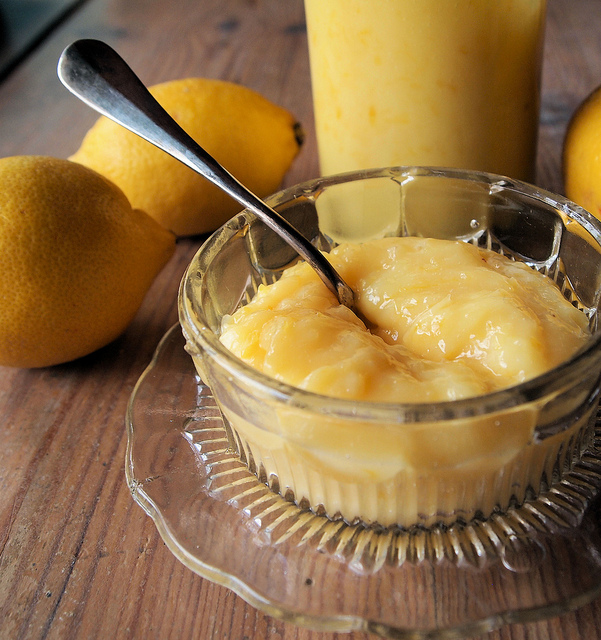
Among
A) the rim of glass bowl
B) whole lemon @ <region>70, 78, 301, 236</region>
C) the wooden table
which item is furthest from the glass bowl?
whole lemon @ <region>70, 78, 301, 236</region>

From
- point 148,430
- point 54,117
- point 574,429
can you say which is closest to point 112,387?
point 148,430

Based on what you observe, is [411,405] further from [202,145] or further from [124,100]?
[202,145]

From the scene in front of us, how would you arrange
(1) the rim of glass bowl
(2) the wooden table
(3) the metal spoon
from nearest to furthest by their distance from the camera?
(1) the rim of glass bowl < (2) the wooden table < (3) the metal spoon

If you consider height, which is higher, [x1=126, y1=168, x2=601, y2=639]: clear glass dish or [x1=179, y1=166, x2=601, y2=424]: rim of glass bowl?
[x1=179, y1=166, x2=601, y2=424]: rim of glass bowl

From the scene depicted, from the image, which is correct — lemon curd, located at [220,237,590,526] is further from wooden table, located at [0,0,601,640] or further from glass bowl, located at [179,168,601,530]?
wooden table, located at [0,0,601,640]

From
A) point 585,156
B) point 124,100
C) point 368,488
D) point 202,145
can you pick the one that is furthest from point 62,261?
point 585,156

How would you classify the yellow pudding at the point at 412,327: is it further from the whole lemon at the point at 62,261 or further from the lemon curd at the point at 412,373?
the whole lemon at the point at 62,261

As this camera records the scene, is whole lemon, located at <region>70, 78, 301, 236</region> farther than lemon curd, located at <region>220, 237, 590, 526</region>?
Yes

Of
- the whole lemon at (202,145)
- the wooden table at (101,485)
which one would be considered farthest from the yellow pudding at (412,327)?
the whole lemon at (202,145)
